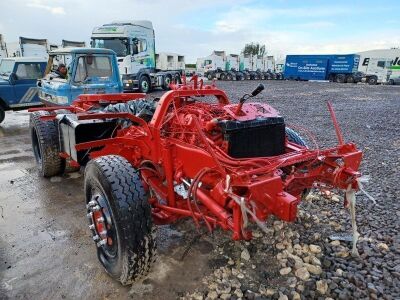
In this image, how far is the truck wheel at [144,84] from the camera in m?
16.7

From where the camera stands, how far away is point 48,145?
4.74 metres

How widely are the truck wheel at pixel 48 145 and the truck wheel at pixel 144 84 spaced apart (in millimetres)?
11965

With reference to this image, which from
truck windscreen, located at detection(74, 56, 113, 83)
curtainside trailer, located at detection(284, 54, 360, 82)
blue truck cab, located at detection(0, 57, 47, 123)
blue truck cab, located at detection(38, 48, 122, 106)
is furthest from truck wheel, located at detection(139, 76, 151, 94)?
curtainside trailer, located at detection(284, 54, 360, 82)

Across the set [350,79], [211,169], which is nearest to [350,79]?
[350,79]

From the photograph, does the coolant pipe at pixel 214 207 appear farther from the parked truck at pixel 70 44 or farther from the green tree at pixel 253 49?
the green tree at pixel 253 49

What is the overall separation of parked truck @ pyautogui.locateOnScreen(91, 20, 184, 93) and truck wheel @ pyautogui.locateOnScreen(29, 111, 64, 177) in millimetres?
10946

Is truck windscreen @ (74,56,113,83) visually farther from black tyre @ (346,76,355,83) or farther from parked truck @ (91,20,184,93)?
black tyre @ (346,76,355,83)

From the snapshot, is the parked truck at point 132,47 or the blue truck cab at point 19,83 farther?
the parked truck at point 132,47

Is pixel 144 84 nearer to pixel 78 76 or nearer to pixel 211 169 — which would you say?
pixel 78 76

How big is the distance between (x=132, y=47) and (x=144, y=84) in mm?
2117

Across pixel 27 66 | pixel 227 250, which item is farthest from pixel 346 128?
pixel 27 66

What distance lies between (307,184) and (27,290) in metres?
2.57

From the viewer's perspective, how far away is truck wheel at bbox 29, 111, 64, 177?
4742mm

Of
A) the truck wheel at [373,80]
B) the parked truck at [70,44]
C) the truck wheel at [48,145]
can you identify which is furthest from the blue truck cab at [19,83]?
the truck wheel at [373,80]
